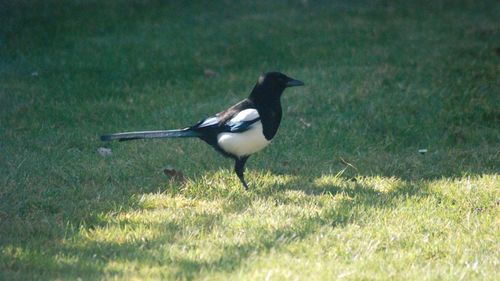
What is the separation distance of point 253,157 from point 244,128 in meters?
0.97

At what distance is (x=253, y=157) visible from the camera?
19.4 feet

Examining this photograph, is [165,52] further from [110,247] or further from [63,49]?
[110,247]

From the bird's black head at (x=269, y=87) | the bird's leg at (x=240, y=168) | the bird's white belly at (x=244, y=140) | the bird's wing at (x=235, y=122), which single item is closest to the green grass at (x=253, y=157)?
the bird's leg at (x=240, y=168)

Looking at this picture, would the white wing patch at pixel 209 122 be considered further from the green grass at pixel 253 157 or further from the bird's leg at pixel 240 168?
the green grass at pixel 253 157

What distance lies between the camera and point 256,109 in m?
5.05

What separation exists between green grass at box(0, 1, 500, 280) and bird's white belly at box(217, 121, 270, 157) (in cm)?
27

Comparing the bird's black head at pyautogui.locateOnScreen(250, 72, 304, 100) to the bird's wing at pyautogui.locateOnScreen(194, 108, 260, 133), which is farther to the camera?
the bird's black head at pyautogui.locateOnScreen(250, 72, 304, 100)

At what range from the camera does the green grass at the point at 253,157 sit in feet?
12.9

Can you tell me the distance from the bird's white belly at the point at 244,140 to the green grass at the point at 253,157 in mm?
267

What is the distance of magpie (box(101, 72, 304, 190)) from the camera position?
495cm

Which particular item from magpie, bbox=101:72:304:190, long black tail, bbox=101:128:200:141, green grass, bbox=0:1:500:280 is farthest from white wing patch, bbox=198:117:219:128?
green grass, bbox=0:1:500:280

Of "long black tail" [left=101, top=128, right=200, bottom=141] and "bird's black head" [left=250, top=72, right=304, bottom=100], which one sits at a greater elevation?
"bird's black head" [left=250, top=72, right=304, bottom=100]

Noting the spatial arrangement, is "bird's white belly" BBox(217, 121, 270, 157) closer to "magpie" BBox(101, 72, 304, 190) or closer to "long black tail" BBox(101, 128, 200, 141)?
"magpie" BBox(101, 72, 304, 190)

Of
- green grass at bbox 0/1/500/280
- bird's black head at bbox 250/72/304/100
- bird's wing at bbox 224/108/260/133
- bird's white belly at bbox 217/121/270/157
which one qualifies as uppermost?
bird's black head at bbox 250/72/304/100
